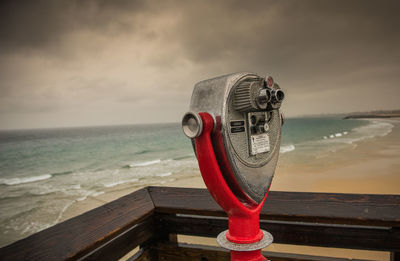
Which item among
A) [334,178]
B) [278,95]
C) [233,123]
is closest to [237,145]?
[233,123]

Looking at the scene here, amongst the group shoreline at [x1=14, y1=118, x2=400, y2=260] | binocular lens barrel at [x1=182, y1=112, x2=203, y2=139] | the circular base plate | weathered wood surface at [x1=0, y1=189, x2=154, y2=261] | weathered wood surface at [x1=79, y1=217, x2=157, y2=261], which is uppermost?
binocular lens barrel at [x1=182, y1=112, x2=203, y2=139]

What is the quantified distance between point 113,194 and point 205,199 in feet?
32.7

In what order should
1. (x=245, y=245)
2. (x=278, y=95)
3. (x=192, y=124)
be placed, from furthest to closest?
(x=278, y=95)
(x=245, y=245)
(x=192, y=124)

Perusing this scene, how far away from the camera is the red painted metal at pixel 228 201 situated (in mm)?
950

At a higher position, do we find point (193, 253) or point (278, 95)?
point (278, 95)

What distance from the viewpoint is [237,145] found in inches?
40.8

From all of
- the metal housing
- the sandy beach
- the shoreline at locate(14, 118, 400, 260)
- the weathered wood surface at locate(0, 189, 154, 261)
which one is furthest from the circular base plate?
the shoreline at locate(14, 118, 400, 260)

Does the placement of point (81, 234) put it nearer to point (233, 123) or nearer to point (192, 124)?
point (192, 124)

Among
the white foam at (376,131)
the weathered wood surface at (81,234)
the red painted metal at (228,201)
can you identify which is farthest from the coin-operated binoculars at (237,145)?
the white foam at (376,131)

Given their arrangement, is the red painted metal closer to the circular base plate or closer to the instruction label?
the circular base plate

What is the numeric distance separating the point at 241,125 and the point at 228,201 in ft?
0.95

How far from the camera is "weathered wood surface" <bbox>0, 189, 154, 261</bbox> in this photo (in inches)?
36.4

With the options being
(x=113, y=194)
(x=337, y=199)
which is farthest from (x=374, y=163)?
(x=337, y=199)

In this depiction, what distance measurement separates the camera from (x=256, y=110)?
3.61 feet
